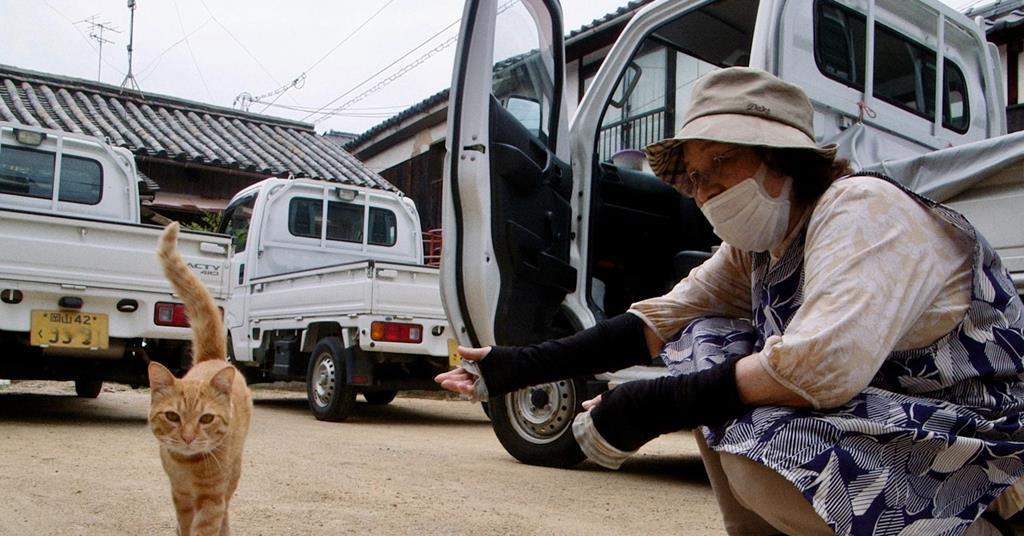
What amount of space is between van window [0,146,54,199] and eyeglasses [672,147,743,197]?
677 centimetres

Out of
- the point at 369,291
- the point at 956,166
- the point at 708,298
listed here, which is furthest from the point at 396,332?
the point at 708,298

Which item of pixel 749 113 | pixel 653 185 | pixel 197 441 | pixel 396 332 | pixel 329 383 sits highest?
pixel 653 185

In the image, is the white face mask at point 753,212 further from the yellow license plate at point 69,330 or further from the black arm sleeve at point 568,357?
the yellow license plate at point 69,330

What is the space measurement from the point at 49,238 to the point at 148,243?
627mm

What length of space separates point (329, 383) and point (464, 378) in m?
5.41

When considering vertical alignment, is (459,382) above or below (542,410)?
above

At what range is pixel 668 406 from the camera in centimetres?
164

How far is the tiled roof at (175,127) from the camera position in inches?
472

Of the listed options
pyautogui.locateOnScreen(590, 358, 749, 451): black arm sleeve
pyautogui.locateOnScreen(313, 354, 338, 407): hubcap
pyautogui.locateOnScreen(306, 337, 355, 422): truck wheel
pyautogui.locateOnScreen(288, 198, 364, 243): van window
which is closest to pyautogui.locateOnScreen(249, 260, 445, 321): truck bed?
pyautogui.locateOnScreen(306, 337, 355, 422): truck wheel

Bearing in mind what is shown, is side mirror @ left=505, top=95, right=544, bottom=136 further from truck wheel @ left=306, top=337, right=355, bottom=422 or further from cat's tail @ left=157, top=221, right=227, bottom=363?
truck wheel @ left=306, top=337, right=355, bottom=422

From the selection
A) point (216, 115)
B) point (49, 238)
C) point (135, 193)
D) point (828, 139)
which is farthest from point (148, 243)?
point (216, 115)

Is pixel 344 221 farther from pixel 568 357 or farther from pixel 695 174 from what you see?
pixel 695 174

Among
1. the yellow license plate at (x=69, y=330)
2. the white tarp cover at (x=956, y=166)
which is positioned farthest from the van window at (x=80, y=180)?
the white tarp cover at (x=956, y=166)

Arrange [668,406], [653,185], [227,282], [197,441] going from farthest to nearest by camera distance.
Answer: [227,282], [653,185], [197,441], [668,406]
